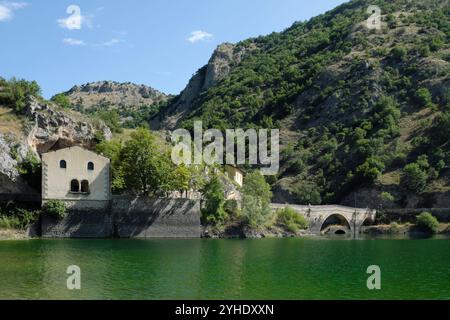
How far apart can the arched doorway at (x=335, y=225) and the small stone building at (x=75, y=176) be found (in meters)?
45.9

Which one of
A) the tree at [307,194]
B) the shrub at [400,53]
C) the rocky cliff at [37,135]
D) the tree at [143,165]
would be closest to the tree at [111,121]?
Result: the rocky cliff at [37,135]

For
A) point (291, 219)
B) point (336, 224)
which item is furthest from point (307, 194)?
point (291, 219)

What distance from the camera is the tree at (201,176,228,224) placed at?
70062mm

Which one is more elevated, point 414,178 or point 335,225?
point 414,178

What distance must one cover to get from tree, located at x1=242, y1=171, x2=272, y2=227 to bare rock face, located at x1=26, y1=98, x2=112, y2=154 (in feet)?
75.4

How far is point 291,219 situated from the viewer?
8419 centimetres

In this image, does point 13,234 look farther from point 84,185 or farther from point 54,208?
point 84,185

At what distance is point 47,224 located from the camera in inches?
2391

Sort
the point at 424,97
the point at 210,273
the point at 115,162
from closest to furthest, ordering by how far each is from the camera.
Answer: the point at 210,273, the point at 115,162, the point at 424,97

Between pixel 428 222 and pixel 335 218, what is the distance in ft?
57.0

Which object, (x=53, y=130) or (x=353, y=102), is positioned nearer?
(x=53, y=130)

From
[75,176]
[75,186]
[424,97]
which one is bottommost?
[75,186]

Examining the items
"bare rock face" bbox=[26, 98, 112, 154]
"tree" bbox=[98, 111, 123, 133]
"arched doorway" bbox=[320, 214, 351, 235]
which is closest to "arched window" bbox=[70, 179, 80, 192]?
"bare rock face" bbox=[26, 98, 112, 154]
